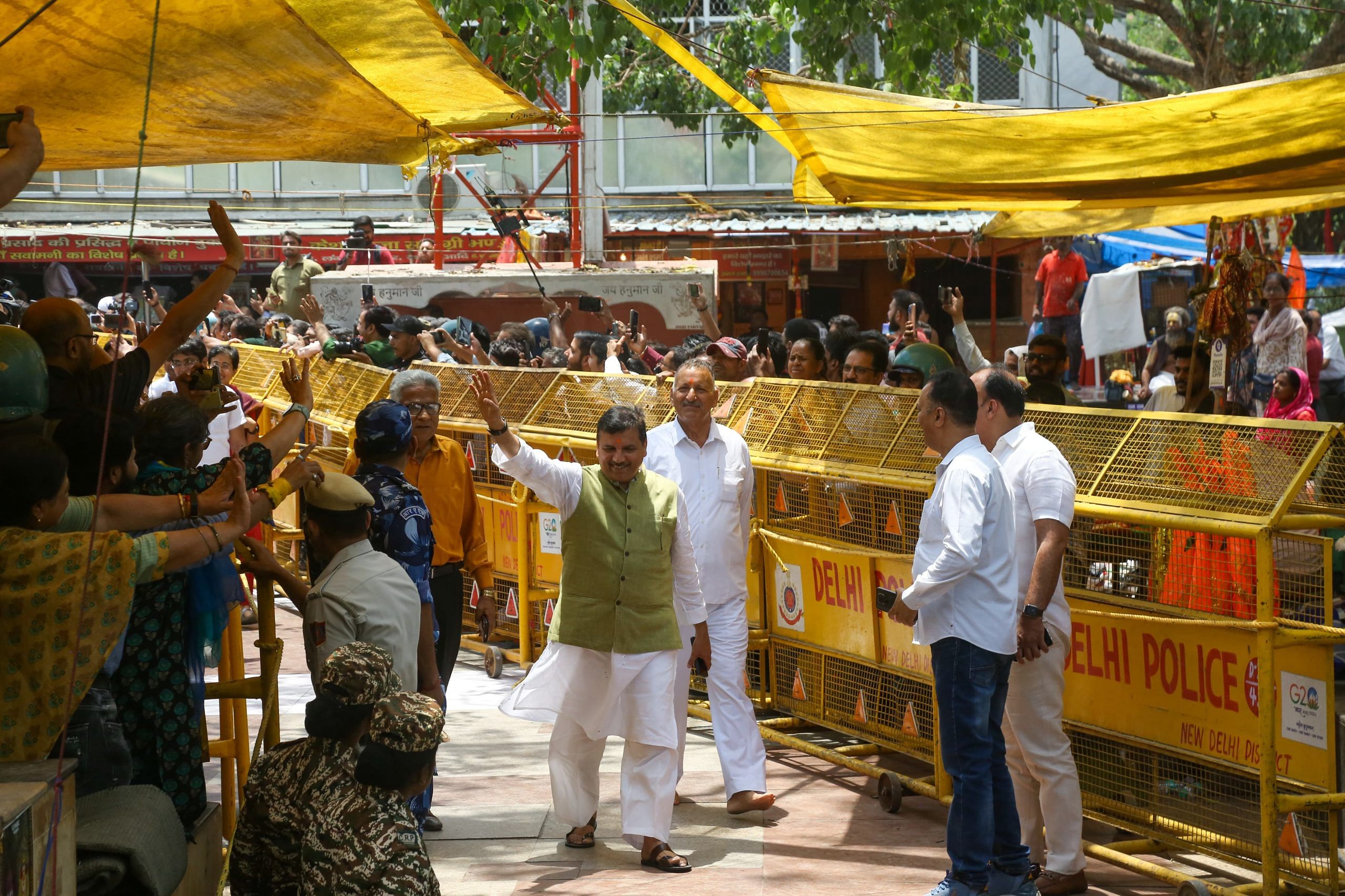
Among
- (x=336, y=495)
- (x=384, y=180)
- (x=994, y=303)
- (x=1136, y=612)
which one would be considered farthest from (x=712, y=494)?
(x=384, y=180)

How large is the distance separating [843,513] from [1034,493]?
6.06ft

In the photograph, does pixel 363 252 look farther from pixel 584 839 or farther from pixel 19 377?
pixel 19 377

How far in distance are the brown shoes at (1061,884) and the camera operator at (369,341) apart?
6.41 meters

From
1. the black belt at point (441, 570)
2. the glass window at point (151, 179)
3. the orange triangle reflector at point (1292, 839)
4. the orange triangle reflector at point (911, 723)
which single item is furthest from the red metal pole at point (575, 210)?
the orange triangle reflector at point (1292, 839)

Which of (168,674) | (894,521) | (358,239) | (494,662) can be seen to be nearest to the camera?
(168,674)

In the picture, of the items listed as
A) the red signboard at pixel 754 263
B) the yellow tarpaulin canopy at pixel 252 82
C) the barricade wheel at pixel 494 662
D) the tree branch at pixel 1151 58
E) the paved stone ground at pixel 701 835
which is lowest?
the paved stone ground at pixel 701 835

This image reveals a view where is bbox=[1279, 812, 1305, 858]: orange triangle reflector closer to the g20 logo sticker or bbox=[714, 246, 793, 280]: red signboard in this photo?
the g20 logo sticker

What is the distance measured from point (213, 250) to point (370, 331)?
13382 mm

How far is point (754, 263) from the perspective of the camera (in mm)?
21172

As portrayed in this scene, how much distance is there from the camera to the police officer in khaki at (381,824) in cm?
348

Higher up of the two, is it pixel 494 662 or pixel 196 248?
pixel 196 248

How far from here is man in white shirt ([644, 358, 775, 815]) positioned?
20.4ft

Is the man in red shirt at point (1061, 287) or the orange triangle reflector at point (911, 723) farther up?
the man in red shirt at point (1061, 287)

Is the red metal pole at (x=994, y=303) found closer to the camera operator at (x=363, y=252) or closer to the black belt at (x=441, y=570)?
the camera operator at (x=363, y=252)
